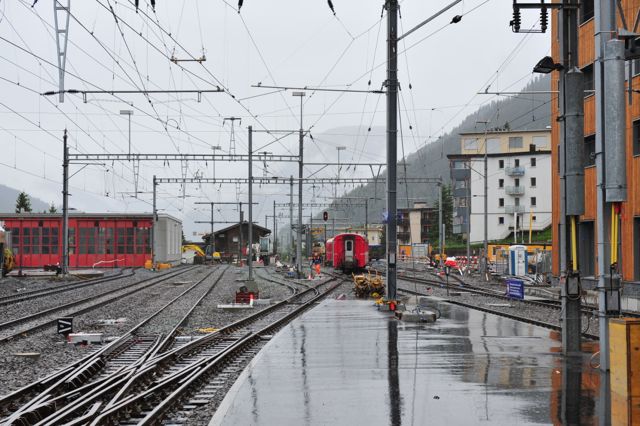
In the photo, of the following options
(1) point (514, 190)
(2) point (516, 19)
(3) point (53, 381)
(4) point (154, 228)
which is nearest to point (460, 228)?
(1) point (514, 190)

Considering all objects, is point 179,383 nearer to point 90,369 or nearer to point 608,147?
point 90,369

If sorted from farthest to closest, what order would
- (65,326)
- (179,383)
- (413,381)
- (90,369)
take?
(65,326), (90,369), (179,383), (413,381)

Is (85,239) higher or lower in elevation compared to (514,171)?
lower

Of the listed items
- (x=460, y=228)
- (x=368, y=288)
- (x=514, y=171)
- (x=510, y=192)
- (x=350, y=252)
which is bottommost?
(x=368, y=288)

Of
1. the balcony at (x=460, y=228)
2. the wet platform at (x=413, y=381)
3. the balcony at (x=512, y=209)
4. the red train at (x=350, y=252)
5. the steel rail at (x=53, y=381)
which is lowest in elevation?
the steel rail at (x=53, y=381)

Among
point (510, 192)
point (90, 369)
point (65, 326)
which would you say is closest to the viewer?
point (90, 369)

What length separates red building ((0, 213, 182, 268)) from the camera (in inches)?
2459

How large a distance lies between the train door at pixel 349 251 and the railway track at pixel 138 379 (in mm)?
39545

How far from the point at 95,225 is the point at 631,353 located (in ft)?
193

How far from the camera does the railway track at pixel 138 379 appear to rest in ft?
30.7

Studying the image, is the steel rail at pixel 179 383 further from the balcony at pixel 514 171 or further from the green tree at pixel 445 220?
the green tree at pixel 445 220

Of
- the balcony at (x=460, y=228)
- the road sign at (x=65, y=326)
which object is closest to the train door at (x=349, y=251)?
the balcony at (x=460, y=228)

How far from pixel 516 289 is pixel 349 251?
96.4 ft

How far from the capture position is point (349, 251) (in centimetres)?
5922
